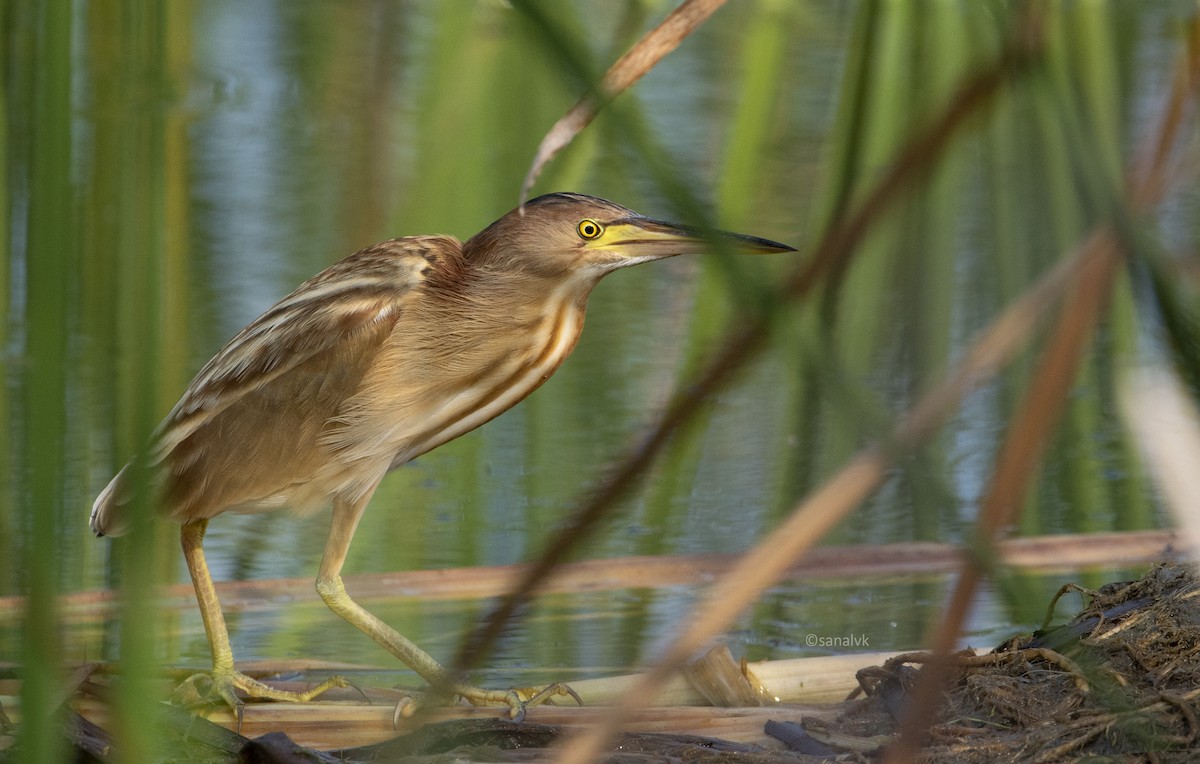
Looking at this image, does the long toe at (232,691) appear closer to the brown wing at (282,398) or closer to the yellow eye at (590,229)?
the brown wing at (282,398)

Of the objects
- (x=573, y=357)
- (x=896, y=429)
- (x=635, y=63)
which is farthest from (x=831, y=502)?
(x=573, y=357)

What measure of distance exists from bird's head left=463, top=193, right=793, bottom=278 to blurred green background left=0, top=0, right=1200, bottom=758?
16 centimetres

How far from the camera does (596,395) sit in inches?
143

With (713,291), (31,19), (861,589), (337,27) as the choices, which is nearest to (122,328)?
(31,19)

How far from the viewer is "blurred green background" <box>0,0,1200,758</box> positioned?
89 cm

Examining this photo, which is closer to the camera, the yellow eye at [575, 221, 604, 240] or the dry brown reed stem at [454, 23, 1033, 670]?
the dry brown reed stem at [454, 23, 1033, 670]

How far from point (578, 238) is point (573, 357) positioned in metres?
1.51

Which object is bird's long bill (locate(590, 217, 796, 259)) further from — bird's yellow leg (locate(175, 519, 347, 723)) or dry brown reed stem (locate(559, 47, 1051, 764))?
dry brown reed stem (locate(559, 47, 1051, 764))

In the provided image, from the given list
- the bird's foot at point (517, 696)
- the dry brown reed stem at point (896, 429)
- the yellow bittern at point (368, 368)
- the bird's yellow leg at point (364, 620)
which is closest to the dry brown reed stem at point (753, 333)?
the dry brown reed stem at point (896, 429)

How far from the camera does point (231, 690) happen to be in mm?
2174

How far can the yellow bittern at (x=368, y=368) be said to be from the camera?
7.70 ft

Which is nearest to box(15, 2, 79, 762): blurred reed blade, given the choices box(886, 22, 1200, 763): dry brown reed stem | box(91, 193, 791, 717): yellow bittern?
box(886, 22, 1200, 763): dry brown reed stem

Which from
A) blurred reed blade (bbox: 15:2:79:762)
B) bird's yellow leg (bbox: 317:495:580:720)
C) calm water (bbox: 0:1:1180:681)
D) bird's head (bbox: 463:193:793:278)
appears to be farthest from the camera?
bird's head (bbox: 463:193:793:278)

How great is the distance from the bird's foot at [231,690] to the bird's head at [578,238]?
73 centimetres
